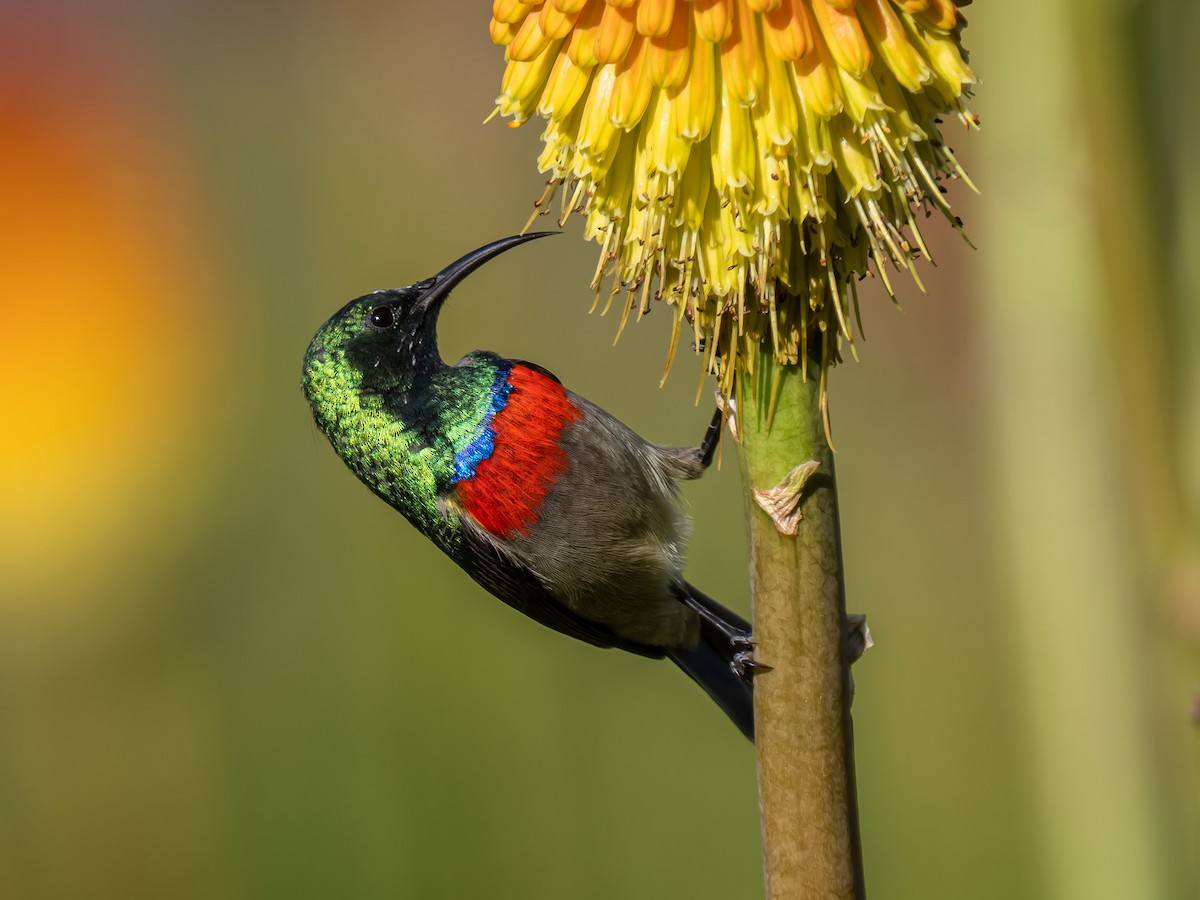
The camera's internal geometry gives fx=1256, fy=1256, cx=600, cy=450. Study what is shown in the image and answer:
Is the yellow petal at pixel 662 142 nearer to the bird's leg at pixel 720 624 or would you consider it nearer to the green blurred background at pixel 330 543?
the bird's leg at pixel 720 624

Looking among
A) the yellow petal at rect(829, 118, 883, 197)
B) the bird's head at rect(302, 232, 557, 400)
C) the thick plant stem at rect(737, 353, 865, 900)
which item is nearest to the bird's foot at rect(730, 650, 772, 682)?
the bird's head at rect(302, 232, 557, 400)

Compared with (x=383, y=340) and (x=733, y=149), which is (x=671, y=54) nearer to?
(x=733, y=149)

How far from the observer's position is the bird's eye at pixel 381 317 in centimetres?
228

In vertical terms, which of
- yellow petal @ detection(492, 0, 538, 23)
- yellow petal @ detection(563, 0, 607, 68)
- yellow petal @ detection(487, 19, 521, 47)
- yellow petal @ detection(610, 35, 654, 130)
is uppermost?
yellow petal @ detection(487, 19, 521, 47)

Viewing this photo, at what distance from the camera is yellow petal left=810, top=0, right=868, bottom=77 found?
3.31ft

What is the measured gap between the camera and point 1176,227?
3.27 ft

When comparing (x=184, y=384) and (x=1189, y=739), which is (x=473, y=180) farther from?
(x=1189, y=739)

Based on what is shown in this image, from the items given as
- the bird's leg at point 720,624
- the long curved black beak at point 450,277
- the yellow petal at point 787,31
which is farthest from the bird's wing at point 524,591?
the yellow petal at point 787,31

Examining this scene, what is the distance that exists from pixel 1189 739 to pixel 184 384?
245 cm

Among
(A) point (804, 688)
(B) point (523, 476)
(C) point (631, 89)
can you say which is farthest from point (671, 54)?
(B) point (523, 476)

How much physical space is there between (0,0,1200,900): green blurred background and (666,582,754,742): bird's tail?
1.13ft

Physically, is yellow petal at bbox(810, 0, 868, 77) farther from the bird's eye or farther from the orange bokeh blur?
the orange bokeh blur

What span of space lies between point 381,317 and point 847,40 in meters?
1.41

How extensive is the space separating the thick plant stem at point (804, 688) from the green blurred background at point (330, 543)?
4.61ft
